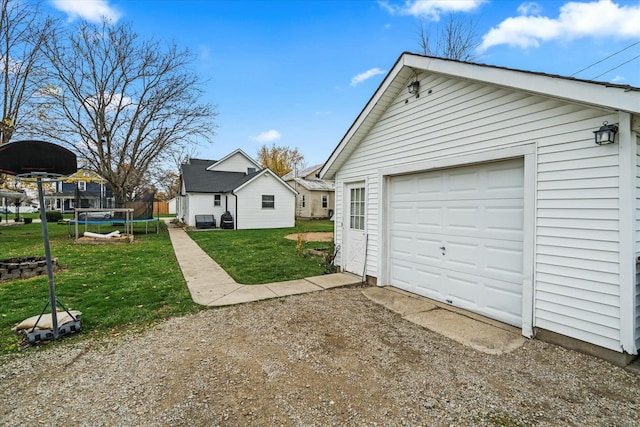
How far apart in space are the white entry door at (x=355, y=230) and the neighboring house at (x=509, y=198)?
19cm

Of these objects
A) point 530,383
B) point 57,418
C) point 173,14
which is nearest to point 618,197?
point 530,383

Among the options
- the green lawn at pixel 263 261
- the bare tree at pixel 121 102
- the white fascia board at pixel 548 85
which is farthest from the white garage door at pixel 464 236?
the bare tree at pixel 121 102

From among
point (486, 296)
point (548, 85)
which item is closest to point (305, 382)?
point (486, 296)

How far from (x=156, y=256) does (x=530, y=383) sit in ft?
32.2

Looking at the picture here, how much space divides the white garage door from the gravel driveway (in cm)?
91

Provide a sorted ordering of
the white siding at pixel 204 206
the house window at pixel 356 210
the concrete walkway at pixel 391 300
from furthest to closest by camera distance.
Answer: the white siding at pixel 204 206 < the house window at pixel 356 210 < the concrete walkway at pixel 391 300

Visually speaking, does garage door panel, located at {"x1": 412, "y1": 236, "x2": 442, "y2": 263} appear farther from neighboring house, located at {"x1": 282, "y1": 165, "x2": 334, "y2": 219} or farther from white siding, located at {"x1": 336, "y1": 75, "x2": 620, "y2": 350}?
neighboring house, located at {"x1": 282, "y1": 165, "x2": 334, "y2": 219}

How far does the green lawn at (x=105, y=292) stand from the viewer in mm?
4188

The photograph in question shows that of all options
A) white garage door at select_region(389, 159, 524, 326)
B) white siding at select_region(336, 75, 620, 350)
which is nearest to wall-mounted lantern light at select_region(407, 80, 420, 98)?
white siding at select_region(336, 75, 620, 350)

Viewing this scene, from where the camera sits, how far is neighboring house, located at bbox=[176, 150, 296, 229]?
19266 mm

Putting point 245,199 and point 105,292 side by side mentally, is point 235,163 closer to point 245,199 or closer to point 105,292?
point 245,199

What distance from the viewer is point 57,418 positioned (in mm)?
2215

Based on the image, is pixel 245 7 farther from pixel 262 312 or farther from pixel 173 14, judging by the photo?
pixel 262 312

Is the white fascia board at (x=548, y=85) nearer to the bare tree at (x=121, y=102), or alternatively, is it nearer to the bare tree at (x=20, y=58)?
the bare tree at (x=20, y=58)
